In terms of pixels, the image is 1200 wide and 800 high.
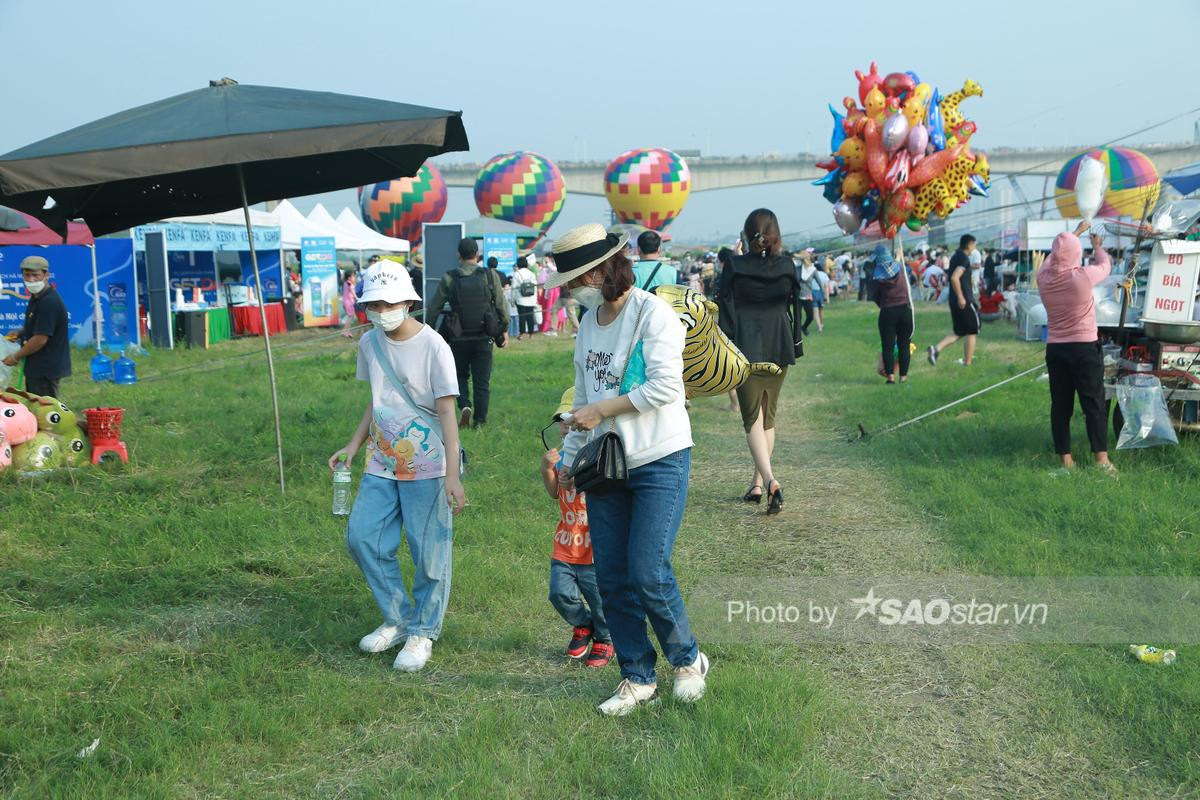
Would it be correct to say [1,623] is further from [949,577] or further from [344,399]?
[344,399]

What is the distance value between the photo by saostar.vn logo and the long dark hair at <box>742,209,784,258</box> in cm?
252

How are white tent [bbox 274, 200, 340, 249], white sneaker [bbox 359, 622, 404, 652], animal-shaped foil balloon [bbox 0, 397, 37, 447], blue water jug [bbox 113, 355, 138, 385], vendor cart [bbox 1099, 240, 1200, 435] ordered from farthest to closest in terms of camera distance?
white tent [bbox 274, 200, 340, 249] → blue water jug [bbox 113, 355, 138, 385] → animal-shaped foil balloon [bbox 0, 397, 37, 447] → vendor cart [bbox 1099, 240, 1200, 435] → white sneaker [bbox 359, 622, 404, 652]

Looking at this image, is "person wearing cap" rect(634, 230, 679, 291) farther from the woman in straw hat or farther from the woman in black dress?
the woman in straw hat

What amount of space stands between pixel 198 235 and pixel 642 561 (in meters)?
19.5

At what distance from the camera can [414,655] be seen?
15.3 feet

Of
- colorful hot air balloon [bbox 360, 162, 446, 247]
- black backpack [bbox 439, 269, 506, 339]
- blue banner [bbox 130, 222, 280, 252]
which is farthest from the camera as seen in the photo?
colorful hot air balloon [bbox 360, 162, 446, 247]

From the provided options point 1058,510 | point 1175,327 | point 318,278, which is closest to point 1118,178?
point 1175,327

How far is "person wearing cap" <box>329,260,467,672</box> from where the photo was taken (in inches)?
183

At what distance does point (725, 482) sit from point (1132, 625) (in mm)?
3865

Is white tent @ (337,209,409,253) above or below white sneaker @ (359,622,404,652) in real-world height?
above

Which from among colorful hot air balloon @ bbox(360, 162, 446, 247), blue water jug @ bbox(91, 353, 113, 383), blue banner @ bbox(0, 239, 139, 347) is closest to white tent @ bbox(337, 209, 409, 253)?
colorful hot air balloon @ bbox(360, 162, 446, 247)

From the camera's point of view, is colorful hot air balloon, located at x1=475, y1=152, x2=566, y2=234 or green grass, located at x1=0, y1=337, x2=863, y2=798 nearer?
green grass, located at x1=0, y1=337, x2=863, y2=798

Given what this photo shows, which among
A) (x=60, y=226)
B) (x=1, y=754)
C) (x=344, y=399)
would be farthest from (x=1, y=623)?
(x=344, y=399)

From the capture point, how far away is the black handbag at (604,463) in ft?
12.6
